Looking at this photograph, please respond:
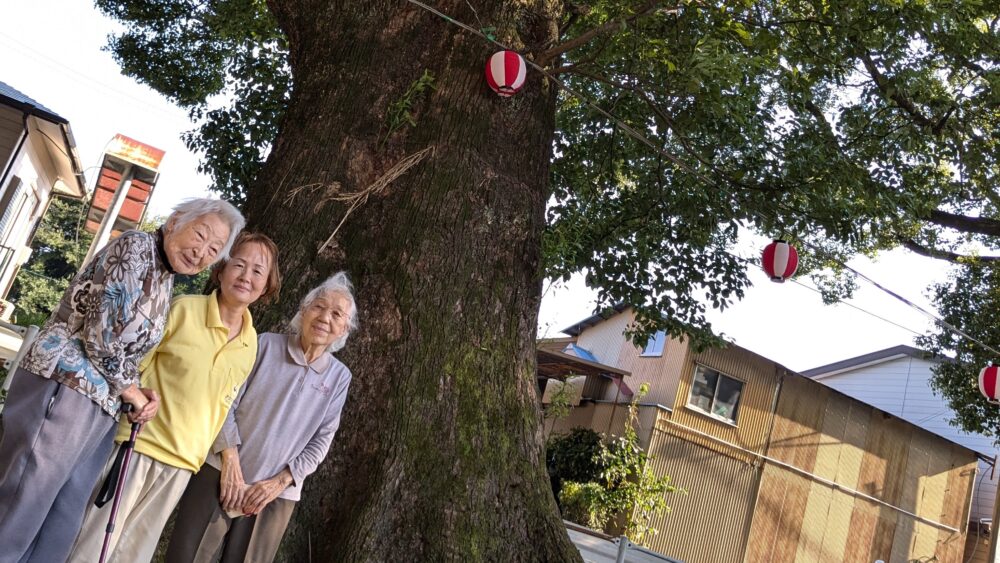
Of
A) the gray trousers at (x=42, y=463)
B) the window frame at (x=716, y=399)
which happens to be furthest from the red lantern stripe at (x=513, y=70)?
the window frame at (x=716, y=399)

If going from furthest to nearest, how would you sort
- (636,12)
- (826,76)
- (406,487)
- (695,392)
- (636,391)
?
(636,391) < (695,392) < (826,76) < (636,12) < (406,487)

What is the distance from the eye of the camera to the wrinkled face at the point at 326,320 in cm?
315

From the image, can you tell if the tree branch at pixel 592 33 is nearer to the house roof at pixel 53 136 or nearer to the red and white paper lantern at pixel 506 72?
the red and white paper lantern at pixel 506 72

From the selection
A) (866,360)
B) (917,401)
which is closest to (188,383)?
(917,401)

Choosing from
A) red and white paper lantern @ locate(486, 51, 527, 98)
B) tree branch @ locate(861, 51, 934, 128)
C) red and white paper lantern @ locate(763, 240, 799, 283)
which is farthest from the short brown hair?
red and white paper lantern @ locate(763, 240, 799, 283)

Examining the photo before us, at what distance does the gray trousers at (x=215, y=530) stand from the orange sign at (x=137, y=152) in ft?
16.6

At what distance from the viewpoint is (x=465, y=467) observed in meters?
3.80

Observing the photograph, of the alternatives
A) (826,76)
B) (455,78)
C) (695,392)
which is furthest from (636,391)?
(455,78)

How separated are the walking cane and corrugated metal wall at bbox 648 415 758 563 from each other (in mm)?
14674

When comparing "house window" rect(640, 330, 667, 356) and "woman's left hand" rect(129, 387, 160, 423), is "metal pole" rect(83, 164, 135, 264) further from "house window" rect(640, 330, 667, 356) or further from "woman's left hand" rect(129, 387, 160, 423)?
"house window" rect(640, 330, 667, 356)

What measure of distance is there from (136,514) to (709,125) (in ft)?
18.9

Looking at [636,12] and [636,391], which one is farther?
[636,391]

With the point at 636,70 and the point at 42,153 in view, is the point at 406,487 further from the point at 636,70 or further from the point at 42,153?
the point at 42,153

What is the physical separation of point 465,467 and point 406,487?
0.31m
